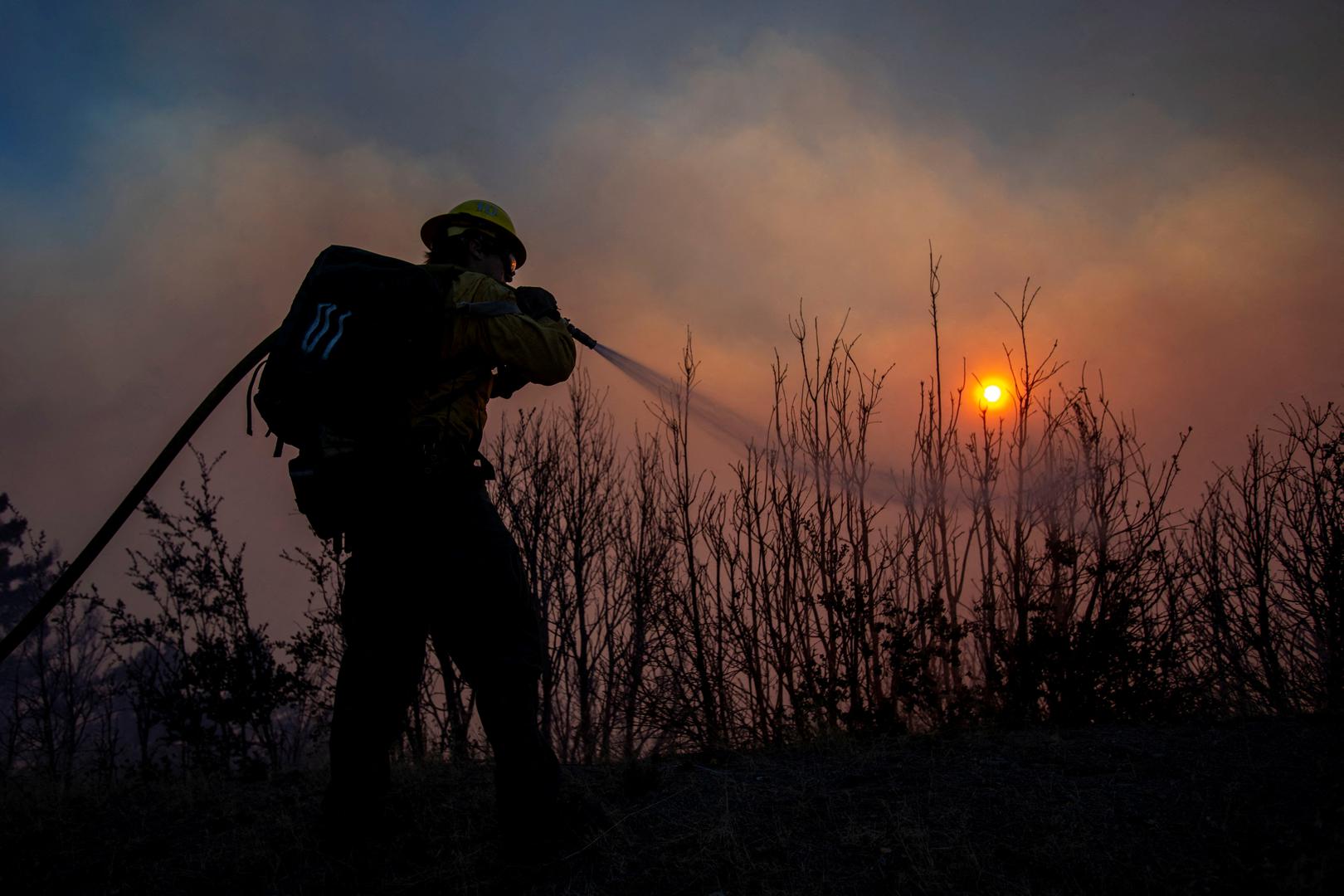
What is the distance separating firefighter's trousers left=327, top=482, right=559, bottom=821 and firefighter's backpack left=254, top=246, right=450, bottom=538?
0.68 ft

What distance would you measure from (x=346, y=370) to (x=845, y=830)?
94.9 inches

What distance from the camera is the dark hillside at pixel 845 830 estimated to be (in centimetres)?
255

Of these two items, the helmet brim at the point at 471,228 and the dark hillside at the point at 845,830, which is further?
the helmet brim at the point at 471,228

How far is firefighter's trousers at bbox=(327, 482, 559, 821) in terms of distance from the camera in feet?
9.00

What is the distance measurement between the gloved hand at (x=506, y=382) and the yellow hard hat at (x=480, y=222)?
682 millimetres

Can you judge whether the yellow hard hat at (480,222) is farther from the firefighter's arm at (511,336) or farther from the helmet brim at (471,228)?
the firefighter's arm at (511,336)

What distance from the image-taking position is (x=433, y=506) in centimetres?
279

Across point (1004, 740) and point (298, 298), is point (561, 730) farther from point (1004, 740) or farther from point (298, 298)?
point (298, 298)

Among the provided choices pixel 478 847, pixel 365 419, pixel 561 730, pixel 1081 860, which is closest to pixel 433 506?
pixel 365 419

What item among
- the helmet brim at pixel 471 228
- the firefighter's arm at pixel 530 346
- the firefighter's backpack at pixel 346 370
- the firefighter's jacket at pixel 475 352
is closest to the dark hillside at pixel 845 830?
the firefighter's backpack at pixel 346 370

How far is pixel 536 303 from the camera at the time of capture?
3.01 metres

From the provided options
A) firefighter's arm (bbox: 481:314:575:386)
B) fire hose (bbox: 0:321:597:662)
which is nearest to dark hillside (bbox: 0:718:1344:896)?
fire hose (bbox: 0:321:597:662)

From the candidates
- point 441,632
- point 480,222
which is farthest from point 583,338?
point 441,632

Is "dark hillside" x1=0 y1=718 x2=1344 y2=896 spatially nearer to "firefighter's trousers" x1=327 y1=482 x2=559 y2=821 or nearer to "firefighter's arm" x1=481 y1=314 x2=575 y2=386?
"firefighter's trousers" x1=327 y1=482 x2=559 y2=821
